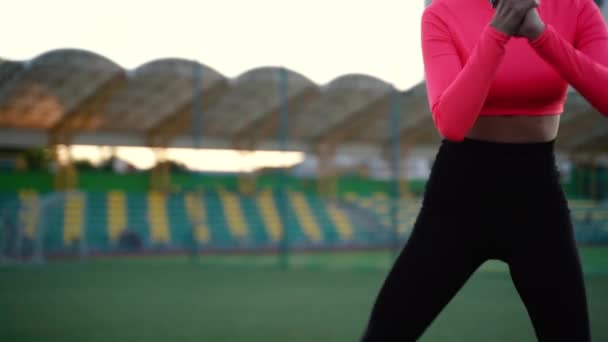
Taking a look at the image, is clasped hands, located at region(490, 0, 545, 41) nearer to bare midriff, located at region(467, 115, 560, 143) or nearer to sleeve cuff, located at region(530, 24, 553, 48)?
sleeve cuff, located at region(530, 24, 553, 48)

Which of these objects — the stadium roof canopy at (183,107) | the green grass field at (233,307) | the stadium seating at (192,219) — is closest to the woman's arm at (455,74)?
the green grass field at (233,307)

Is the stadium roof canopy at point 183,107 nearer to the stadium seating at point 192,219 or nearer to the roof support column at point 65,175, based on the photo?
the roof support column at point 65,175

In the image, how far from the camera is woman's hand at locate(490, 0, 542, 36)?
115 centimetres

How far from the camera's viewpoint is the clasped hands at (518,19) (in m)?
1.15

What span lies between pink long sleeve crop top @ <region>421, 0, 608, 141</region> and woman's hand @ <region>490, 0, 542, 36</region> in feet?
0.05

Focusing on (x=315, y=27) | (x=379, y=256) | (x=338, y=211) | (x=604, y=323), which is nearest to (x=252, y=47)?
(x=315, y=27)

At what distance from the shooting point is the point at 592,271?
9.83 meters

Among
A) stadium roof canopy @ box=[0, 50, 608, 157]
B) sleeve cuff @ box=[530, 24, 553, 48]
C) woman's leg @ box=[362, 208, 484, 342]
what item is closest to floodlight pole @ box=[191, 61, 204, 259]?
stadium roof canopy @ box=[0, 50, 608, 157]

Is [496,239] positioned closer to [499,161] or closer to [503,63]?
[499,161]

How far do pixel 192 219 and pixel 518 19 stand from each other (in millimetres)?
19676

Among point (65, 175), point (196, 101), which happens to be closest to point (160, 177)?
point (65, 175)

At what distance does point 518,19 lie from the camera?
1.16 m

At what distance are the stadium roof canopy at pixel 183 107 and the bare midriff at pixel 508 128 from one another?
14262mm

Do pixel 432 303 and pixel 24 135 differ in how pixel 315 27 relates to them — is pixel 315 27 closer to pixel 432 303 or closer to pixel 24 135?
pixel 432 303
